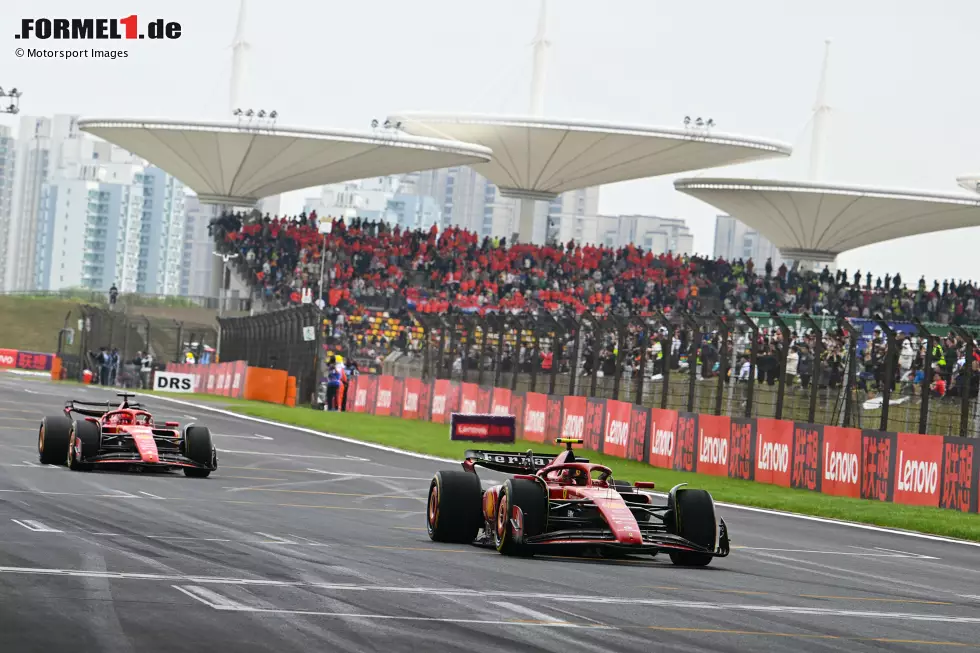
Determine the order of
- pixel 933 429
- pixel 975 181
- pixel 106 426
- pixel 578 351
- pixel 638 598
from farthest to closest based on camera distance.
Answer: pixel 975 181, pixel 578 351, pixel 933 429, pixel 106 426, pixel 638 598

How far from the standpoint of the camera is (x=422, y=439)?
35094mm

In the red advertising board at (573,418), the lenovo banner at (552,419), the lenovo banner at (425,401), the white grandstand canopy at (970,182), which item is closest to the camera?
the red advertising board at (573,418)

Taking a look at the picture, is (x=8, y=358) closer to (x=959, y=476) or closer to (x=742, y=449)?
(x=742, y=449)

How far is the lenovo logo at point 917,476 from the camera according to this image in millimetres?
22141

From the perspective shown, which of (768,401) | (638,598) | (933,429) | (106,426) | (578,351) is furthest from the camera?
(578,351)

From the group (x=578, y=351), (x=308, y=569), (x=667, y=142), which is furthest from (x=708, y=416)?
(x=667, y=142)

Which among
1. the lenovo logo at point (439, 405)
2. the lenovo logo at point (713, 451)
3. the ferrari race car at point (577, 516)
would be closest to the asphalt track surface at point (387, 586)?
the ferrari race car at point (577, 516)

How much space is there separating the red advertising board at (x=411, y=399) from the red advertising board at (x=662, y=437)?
14.2 m

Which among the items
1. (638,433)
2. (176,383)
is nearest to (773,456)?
(638,433)

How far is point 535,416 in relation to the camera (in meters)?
34.9

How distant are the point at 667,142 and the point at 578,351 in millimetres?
42596

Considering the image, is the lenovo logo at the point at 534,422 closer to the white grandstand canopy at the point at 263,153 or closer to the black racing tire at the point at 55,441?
the black racing tire at the point at 55,441

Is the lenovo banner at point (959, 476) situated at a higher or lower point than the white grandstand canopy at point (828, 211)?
lower

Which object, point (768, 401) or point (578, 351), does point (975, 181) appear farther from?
point (768, 401)
